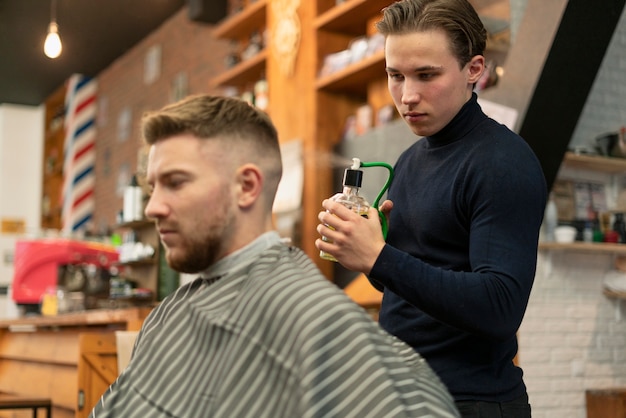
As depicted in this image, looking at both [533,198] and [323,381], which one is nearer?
[323,381]

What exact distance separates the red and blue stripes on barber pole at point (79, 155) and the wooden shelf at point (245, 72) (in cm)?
392

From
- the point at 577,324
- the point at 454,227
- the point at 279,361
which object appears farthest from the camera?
the point at 577,324

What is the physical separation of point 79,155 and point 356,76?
6123mm

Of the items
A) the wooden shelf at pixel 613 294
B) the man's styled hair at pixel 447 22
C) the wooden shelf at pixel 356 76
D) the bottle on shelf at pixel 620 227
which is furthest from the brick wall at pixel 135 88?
the man's styled hair at pixel 447 22

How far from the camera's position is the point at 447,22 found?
148cm

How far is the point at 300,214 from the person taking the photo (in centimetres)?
552

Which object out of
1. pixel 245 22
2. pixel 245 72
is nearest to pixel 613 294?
pixel 245 72

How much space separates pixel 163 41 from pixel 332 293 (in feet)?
26.0

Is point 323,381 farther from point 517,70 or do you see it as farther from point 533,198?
point 517,70

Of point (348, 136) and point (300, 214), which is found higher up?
point (348, 136)

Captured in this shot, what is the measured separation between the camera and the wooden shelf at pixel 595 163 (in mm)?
3973

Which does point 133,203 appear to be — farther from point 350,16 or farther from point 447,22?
point 447,22

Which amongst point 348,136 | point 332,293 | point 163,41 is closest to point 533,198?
point 332,293

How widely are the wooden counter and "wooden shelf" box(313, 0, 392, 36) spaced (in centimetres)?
226
